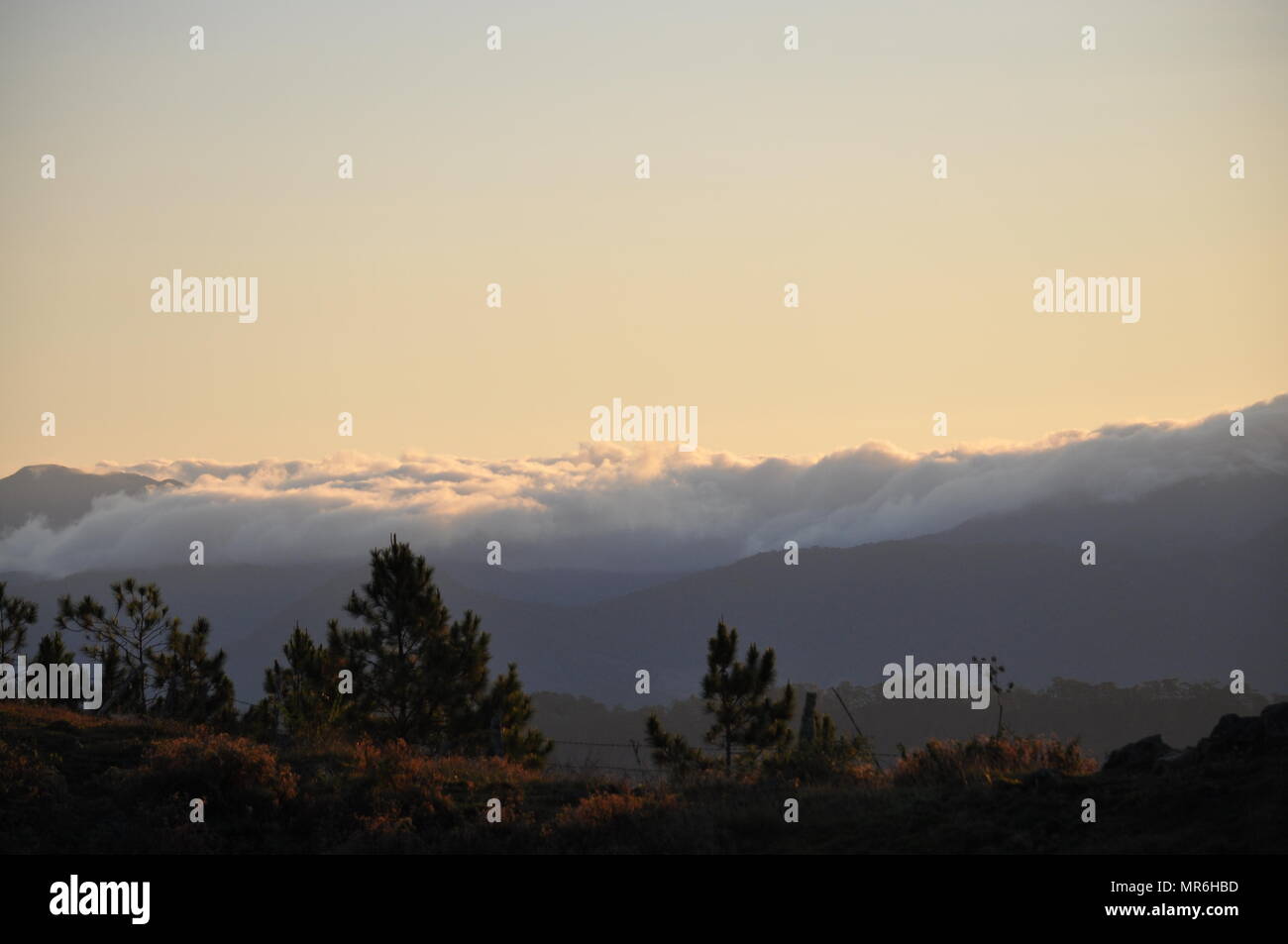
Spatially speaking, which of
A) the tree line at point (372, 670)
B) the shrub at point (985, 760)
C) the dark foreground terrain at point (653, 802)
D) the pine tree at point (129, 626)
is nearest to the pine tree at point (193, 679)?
the tree line at point (372, 670)

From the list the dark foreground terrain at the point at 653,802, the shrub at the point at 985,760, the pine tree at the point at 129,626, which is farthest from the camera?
the pine tree at the point at 129,626

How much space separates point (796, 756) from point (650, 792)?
3634mm

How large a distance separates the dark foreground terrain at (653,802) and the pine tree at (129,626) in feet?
52.9

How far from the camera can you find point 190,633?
4659 centimetres

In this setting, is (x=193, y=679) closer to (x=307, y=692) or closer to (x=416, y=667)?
(x=416, y=667)

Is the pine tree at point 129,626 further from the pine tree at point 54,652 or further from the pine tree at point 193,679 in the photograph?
the pine tree at point 54,652

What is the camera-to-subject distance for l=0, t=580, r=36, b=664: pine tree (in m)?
46.2

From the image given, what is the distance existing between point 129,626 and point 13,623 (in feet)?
18.0

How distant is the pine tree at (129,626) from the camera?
142 feet

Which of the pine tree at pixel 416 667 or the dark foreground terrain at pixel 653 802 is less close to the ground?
the pine tree at pixel 416 667

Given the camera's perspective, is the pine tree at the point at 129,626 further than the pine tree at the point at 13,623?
No

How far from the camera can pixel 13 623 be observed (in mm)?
46562
